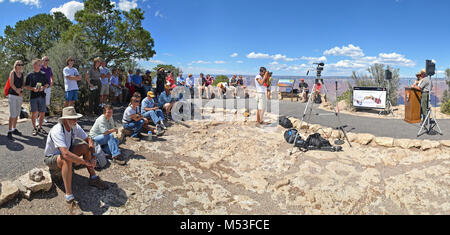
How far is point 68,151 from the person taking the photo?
353 cm

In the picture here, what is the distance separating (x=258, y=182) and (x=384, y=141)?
3.62 metres

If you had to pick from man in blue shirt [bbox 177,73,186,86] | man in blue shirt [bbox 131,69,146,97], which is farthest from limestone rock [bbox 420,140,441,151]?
man in blue shirt [bbox 177,73,186,86]

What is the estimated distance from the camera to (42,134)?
19.0ft

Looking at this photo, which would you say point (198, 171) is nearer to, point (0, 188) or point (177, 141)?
point (177, 141)

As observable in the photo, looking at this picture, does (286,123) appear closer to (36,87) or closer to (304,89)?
(36,87)

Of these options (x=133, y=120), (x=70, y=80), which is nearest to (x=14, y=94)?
(x=70, y=80)

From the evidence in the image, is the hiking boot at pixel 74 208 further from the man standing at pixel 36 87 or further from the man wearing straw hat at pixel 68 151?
the man standing at pixel 36 87

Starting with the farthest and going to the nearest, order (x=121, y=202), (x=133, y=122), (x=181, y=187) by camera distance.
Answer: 1. (x=133, y=122)
2. (x=181, y=187)
3. (x=121, y=202)

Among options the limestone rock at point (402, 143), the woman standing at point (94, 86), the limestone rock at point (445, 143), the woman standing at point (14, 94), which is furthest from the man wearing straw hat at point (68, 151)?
the limestone rock at point (445, 143)

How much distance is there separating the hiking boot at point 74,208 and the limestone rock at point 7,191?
2.07ft

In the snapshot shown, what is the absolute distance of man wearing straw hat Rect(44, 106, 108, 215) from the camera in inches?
138

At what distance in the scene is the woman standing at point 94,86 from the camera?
787 centimetres
